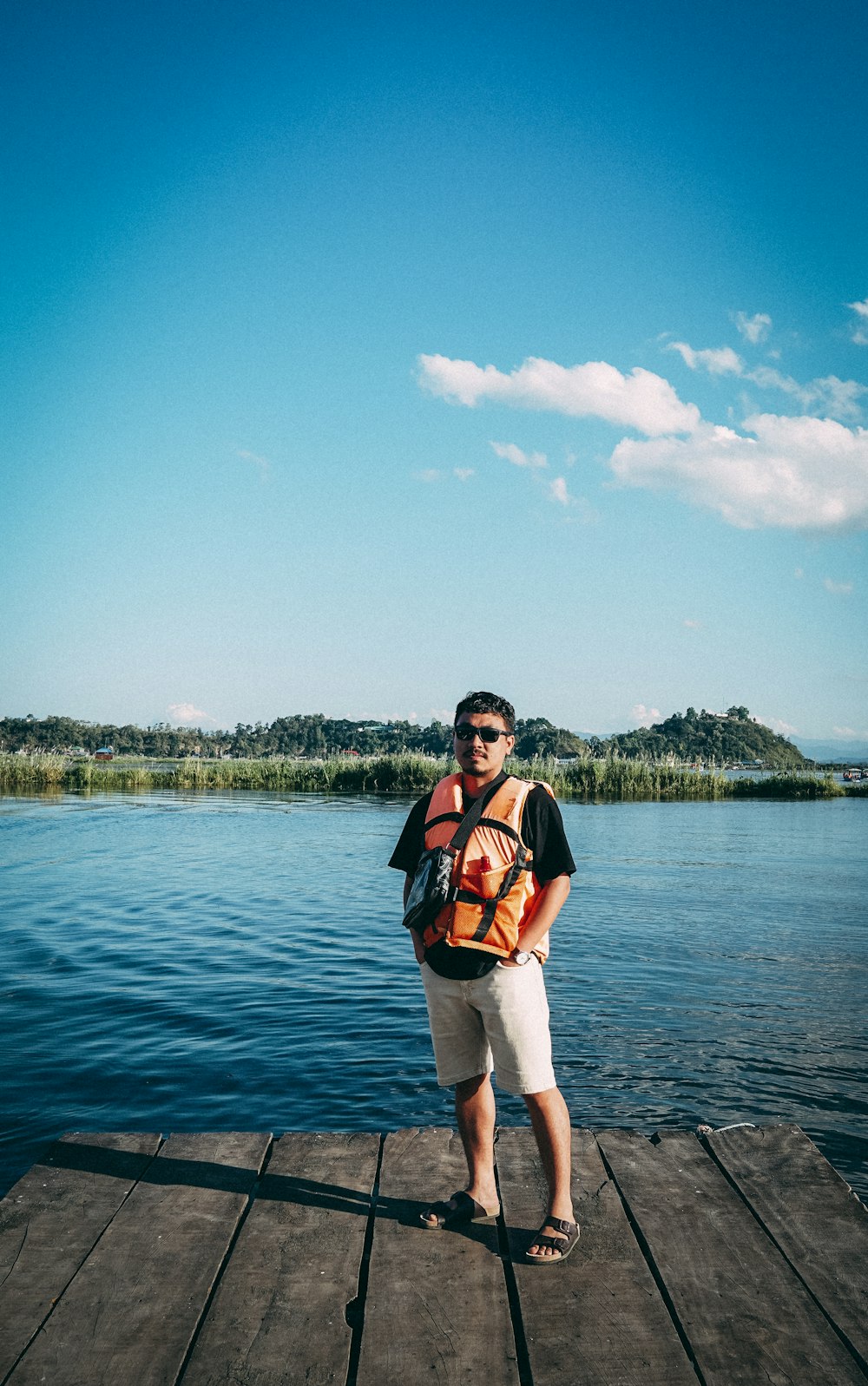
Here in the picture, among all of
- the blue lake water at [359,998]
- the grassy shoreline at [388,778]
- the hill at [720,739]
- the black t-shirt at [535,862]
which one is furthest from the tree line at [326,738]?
the black t-shirt at [535,862]

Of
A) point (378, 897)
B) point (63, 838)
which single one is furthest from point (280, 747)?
point (378, 897)

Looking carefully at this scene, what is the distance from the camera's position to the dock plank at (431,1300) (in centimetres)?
299

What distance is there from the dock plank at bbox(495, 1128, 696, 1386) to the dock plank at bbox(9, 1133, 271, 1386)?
1.10 meters

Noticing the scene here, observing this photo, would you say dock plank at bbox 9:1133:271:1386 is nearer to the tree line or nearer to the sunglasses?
the sunglasses

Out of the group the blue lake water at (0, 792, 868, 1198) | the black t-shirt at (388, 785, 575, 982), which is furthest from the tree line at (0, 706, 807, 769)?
the black t-shirt at (388, 785, 575, 982)

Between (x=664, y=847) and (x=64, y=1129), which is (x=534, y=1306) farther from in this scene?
(x=664, y=847)

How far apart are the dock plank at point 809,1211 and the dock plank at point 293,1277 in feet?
5.24

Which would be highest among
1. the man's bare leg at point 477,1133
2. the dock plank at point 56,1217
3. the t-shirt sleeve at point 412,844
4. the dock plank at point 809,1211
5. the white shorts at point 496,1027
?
the t-shirt sleeve at point 412,844

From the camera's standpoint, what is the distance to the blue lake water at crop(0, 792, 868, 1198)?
6836mm

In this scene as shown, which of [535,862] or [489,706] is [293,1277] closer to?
[535,862]

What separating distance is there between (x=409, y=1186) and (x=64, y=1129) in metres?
3.21

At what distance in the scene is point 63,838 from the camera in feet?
83.6

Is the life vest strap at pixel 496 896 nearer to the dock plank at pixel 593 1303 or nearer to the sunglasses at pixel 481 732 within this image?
the sunglasses at pixel 481 732

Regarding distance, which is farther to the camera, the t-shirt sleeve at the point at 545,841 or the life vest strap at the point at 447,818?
the life vest strap at the point at 447,818
